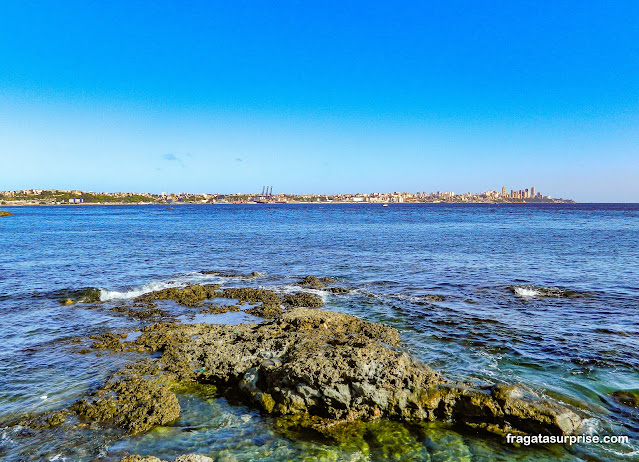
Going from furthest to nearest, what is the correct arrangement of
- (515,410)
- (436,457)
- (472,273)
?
(472,273)
(515,410)
(436,457)

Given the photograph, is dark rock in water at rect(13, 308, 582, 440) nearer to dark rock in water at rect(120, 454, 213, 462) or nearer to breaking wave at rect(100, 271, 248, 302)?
dark rock in water at rect(120, 454, 213, 462)

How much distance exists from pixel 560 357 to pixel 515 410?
6.76 meters

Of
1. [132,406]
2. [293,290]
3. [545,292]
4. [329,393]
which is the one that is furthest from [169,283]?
[545,292]

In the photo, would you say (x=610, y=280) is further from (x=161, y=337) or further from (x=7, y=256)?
(x=7, y=256)

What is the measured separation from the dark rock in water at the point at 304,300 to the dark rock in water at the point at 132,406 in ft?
35.8

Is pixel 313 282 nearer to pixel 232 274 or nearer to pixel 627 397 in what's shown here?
pixel 232 274

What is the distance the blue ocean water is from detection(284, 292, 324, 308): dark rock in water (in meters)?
0.86

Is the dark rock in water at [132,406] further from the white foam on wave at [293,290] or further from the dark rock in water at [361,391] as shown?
the white foam on wave at [293,290]

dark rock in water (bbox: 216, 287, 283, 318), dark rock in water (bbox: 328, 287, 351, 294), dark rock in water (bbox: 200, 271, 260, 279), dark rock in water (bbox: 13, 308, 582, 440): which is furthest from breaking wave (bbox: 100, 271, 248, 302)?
dark rock in water (bbox: 13, 308, 582, 440)

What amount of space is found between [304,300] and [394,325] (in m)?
6.17

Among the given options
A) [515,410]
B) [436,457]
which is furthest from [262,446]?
[515,410]

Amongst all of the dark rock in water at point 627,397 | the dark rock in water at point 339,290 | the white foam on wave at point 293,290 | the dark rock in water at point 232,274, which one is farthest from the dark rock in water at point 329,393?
the dark rock in water at point 232,274

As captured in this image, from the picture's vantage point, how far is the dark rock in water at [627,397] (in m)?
12.5

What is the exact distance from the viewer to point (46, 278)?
104 ft
